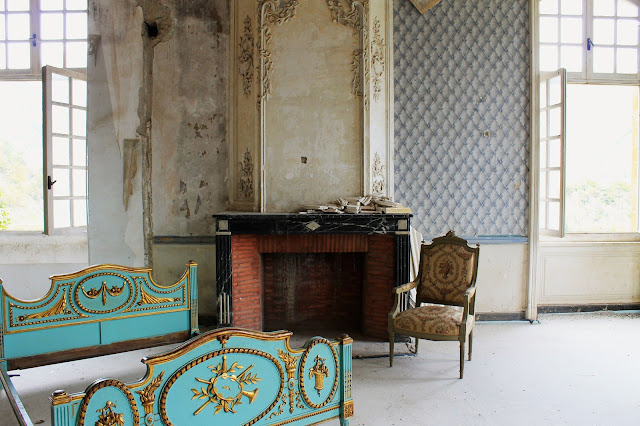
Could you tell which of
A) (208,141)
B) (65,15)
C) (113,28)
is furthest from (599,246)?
(65,15)

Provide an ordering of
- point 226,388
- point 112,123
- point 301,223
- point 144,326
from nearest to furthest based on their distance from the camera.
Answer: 1. point 226,388
2. point 144,326
3. point 301,223
4. point 112,123

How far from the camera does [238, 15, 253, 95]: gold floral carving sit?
4703 mm

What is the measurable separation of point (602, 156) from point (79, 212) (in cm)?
631

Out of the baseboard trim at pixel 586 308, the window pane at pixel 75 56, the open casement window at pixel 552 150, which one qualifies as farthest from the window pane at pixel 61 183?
the baseboard trim at pixel 586 308

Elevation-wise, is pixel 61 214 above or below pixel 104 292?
above

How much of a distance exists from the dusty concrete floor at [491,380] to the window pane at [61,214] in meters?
1.98

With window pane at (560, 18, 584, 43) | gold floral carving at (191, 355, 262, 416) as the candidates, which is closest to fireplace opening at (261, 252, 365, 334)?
gold floral carving at (191, 355, 262, 416)

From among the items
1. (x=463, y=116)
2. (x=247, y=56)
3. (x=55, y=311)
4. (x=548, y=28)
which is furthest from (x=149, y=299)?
(x=548, y=28)

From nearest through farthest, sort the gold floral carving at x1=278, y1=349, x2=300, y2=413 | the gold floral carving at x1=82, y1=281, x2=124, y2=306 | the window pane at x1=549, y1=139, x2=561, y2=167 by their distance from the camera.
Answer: the gold floral carving at x1=278, y1=349, x2=300, y2=413, the gold floral carving at x1=82, y1=281, x2=124, y2=306, the window pane at x1=549, y1=139, x2=561, y2=167

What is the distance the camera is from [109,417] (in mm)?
1572

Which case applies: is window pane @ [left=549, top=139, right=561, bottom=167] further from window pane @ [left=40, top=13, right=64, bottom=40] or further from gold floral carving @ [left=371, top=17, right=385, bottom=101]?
window pane @ [left=40, top=13, right=64, bottom=40]

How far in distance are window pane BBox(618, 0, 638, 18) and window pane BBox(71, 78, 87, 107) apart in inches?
241

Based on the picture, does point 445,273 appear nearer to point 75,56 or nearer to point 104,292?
point 104,292

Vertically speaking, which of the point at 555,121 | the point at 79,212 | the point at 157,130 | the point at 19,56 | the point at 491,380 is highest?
the point at 19,56
